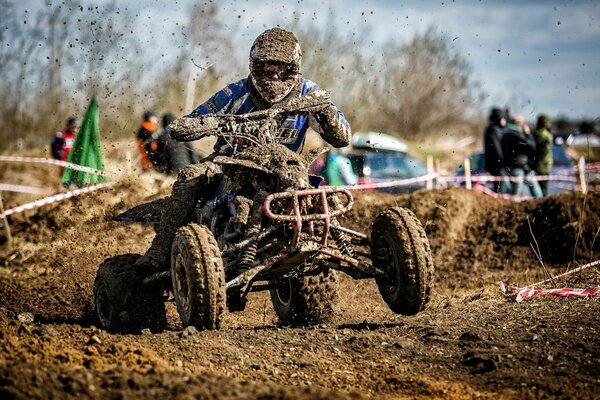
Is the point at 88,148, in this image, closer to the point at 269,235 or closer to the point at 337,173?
the point at 337,173

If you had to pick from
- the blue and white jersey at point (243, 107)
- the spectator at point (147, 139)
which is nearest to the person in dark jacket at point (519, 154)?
the spectator at point (147, 139)

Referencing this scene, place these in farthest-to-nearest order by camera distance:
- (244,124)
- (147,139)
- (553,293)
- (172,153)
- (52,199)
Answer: (147,139), (172,153), (52,199), (553,293), (244,124)

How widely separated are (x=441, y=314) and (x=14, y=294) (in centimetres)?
524

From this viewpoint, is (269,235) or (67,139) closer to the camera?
(269,235)

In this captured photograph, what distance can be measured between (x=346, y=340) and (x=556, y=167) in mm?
16998

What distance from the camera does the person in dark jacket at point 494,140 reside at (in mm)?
15586

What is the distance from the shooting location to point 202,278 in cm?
614

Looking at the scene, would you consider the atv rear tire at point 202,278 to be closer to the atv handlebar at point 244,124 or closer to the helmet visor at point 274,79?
the atv handlebar at point 244,124

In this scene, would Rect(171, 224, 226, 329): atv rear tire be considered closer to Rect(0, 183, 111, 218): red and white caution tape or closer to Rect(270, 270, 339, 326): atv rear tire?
Rect(270, 270, 339, 326): atv rear tire

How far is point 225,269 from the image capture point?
22.0ft

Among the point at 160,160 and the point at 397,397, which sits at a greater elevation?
the point at 160,160

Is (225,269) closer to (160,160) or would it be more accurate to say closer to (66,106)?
(160,160)

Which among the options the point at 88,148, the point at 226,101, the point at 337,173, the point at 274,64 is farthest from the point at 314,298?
the point at 88,148

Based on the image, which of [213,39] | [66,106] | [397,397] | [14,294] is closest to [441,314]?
[397,397]
